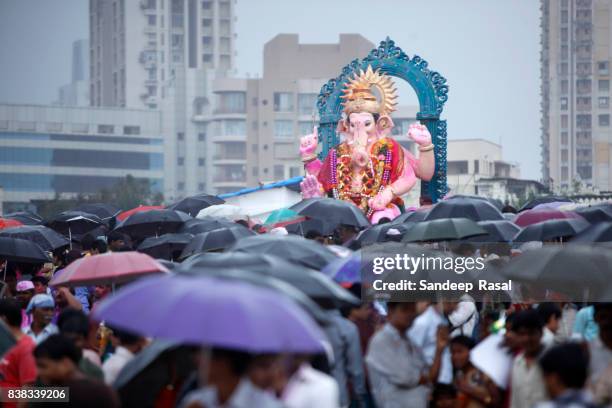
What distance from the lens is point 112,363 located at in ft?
31.2

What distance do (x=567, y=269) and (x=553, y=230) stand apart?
11.4 ft

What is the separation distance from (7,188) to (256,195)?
89125 mm

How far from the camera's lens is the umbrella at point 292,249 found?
1155 cm

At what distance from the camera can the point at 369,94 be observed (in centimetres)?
2666

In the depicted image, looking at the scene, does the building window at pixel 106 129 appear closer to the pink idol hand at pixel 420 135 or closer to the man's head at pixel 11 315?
the pink idol hand at pixel 420 135

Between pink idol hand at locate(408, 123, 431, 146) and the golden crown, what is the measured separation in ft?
1.78

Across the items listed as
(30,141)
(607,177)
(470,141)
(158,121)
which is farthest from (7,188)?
(607,177)

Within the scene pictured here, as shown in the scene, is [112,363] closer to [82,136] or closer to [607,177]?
[607,177]

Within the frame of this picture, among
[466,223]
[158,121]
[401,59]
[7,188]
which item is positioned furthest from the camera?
[158,121]

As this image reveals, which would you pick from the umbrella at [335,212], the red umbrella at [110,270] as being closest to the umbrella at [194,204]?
the umbrella at [335,212]

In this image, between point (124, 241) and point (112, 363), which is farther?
point (124, 241)

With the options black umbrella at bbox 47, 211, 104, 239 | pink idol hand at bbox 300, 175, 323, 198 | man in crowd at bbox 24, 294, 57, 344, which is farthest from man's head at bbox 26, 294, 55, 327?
pink idol hand at bbox 300, 175, 323, 198

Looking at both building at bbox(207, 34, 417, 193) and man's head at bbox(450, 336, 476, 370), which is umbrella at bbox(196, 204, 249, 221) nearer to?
man's head at bbox(450, 336, 476, 370)

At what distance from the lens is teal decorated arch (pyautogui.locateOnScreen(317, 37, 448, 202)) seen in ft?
87.2
